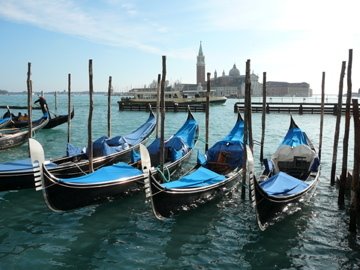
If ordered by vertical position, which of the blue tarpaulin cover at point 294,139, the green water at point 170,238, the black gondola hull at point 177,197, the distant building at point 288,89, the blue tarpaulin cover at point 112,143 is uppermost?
the distant building at point 288,89

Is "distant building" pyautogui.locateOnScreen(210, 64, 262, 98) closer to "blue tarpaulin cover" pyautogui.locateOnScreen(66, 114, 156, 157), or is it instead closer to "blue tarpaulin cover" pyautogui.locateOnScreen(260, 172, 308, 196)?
"blue tarpaulin cover" pyautogui.locateOnScreen(66, 114, 156, 157)

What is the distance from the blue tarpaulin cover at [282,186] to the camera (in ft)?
22.9

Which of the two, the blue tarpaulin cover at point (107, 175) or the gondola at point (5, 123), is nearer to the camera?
A: the blue tarpaulin cover at point (107, 175)

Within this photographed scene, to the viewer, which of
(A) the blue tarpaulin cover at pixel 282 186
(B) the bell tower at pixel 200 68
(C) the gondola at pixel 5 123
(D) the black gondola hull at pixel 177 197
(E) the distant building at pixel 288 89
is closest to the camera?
(D) the black gondola hull at pixel 177 197

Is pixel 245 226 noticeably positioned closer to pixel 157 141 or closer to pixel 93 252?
pixel 93 252

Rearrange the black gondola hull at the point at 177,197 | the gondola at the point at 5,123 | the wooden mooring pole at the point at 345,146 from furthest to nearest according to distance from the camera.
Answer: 1. the gondola at the point at 5,123
2. the wooden mooring pole at the point at 345,146
3. the black gondola hull at the point at 177,197

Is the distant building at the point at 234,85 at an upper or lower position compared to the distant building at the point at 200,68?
lower

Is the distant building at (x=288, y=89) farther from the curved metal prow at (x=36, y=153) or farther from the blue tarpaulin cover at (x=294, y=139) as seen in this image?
the curved metal prow at (x=36, y=153)

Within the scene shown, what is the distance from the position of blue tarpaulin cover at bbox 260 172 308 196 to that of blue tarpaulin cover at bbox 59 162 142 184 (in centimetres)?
275

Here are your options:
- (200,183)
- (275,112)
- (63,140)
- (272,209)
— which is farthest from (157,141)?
(275,112)

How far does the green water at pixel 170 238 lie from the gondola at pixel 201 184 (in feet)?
0.89

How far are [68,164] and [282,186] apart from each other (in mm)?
5030

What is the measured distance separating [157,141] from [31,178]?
3537 millimetres

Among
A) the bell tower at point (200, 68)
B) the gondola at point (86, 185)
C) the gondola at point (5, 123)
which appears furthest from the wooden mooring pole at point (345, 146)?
the bell tower at point (200, 68)
